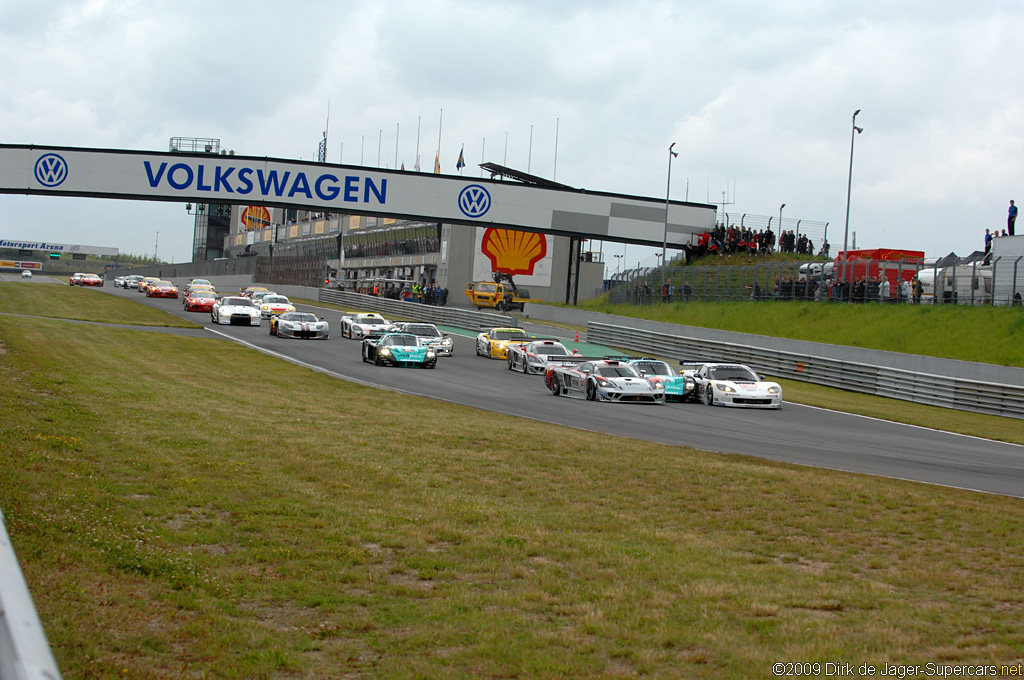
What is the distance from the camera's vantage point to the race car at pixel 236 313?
142ft

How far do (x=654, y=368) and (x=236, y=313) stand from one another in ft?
84.5

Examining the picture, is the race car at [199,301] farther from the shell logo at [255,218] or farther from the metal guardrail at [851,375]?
the shell logo at [255,218]

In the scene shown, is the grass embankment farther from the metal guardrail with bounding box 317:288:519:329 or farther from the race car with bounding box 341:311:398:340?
the race car with bounding box 341:311:398:340

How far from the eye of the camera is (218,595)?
5195 mm

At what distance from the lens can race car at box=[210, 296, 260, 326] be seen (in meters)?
43.2

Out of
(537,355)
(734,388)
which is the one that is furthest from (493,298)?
(734,388)

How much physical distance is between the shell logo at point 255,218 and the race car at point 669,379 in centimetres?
10998

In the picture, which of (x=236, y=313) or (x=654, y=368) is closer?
(x=654, y=368)

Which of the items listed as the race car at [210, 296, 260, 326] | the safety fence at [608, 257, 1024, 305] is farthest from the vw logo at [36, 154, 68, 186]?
the safety fence at [608, 257, 1024, 305]

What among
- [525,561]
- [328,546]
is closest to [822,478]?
[525,561]

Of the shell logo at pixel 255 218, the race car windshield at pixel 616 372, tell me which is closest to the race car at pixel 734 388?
the race car windshield at pixel 616 372

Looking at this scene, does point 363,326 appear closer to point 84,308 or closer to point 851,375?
point 84,308

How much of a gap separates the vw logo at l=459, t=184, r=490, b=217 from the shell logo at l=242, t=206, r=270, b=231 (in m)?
90.7

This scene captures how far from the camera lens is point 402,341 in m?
30.0
